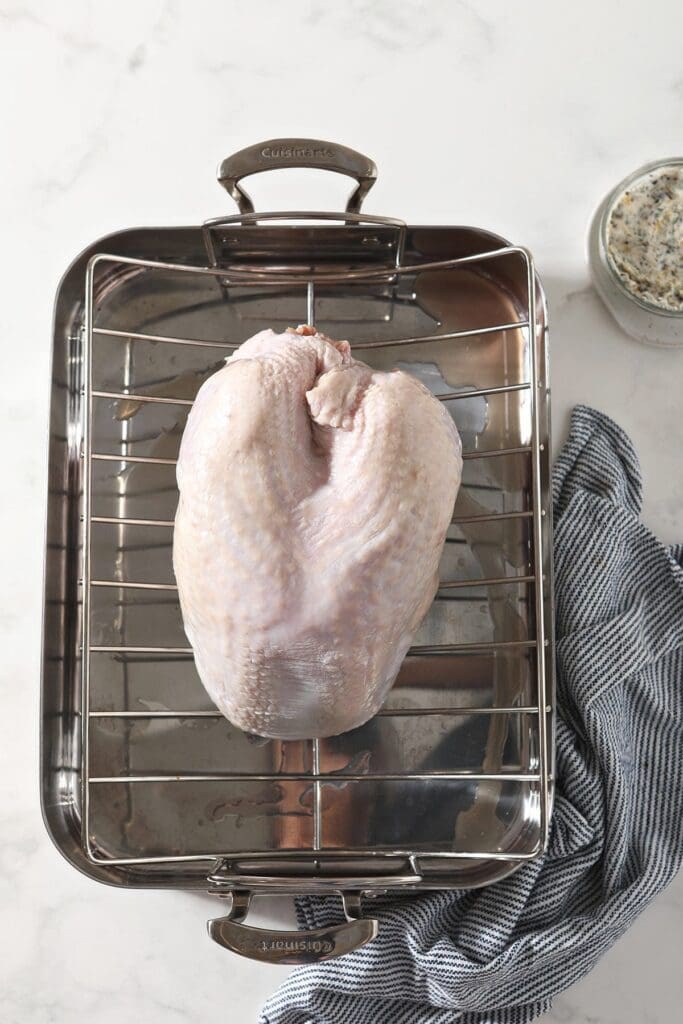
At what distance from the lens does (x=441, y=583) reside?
41.4 inches

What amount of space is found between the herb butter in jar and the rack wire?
10 centimetres

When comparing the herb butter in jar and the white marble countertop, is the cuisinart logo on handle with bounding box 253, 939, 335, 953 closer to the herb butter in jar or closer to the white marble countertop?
the white marble countertop

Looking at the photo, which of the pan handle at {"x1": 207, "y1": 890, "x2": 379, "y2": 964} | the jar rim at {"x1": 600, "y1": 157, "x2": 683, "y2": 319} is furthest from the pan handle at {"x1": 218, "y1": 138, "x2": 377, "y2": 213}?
the pan handle at {"x1": 207, "y1": 890, "x2": 379, "y2": 964}

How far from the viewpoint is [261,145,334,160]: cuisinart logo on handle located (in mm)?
958

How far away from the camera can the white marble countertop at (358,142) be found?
1.08 metres

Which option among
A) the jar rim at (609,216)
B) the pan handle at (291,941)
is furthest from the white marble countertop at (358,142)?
the pan handle at (291,941)

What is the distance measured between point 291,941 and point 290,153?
2.45 feet

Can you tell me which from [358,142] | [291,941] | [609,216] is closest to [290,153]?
[358,142]

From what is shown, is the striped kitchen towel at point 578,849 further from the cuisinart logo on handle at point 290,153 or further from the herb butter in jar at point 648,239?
the cuisinart logo on handle at point 290,153

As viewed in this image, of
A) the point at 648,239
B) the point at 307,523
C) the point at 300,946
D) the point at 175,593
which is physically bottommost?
the point at 300,946

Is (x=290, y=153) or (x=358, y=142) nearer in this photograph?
(x=290, y=153)

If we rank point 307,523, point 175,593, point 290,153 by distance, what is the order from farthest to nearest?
point 175,593 < point 290,153 < point 307,523

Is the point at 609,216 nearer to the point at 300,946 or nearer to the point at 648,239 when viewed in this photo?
the point at 648,239

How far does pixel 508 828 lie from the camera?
1.05 m
